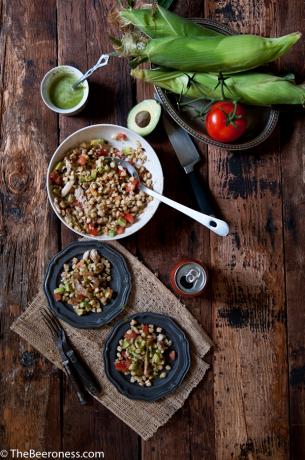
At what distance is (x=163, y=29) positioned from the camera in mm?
1372

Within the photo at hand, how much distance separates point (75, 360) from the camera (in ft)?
4.81

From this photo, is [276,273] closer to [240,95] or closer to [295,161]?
[295,161]

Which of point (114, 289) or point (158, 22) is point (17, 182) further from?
point (158, 22)

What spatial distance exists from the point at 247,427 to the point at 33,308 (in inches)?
29.9

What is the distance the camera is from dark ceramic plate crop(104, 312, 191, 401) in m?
1.48

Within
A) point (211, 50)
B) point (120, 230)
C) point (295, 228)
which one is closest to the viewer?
point (211, 50)

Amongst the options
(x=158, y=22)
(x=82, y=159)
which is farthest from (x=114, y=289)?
(x=158, y=22)

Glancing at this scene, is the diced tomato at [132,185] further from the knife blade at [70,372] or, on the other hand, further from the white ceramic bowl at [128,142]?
the knife blade at [70,372]

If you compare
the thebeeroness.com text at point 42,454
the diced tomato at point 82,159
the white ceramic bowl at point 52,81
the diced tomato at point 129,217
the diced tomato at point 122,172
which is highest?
the white ceramic bowl at point 52,81

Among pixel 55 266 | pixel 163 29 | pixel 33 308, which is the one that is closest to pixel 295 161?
pixel 163 29

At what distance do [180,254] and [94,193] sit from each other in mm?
329

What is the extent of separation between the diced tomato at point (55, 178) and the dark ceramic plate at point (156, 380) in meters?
0.46

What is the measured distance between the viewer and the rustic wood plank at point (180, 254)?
59.7 inches

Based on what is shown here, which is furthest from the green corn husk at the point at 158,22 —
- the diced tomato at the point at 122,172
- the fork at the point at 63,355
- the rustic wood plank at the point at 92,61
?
the fork at the point at 63,355
